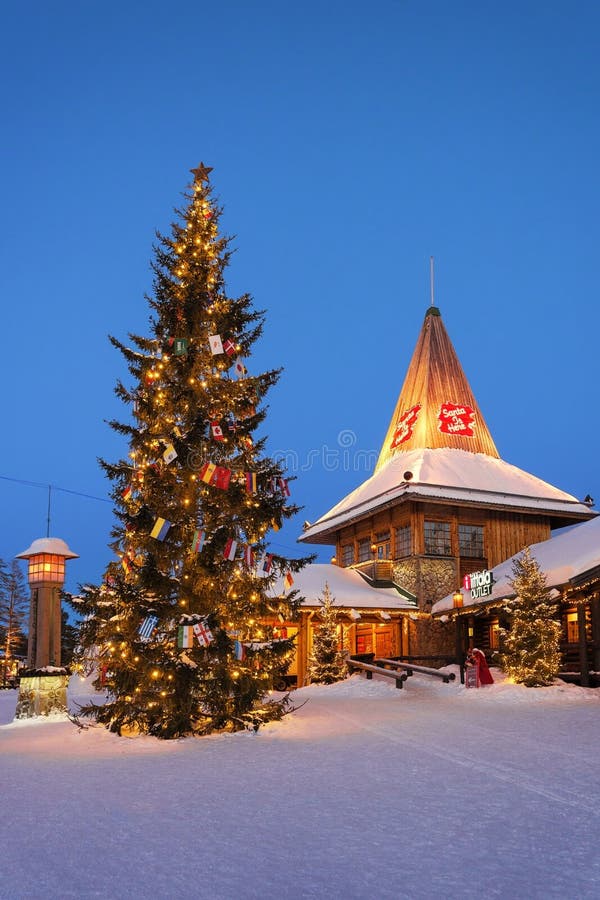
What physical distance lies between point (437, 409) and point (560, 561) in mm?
11685

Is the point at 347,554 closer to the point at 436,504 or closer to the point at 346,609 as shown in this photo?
the point at 436,504

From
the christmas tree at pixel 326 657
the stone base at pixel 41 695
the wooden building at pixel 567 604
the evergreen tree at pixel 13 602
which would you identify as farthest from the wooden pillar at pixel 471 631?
the evergreen tree at pixel 13 602

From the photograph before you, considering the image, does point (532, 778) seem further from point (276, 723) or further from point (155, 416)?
point (155, 416)

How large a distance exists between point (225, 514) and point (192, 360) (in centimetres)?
288

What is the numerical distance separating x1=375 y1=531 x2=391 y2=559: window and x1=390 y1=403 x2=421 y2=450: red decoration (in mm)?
4321

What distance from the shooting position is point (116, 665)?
12.0m

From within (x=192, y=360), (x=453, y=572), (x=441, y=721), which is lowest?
(x=441, y=721)

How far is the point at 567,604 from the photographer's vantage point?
75.9 ft

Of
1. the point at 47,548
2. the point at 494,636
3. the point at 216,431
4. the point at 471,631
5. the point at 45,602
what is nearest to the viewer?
the point at 216,431

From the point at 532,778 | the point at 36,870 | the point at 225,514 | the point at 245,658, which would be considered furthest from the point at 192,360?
the point at 36,870

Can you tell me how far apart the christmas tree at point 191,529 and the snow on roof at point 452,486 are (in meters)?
14.3

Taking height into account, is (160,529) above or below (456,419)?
below

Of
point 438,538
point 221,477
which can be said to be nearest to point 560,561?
point 438,538

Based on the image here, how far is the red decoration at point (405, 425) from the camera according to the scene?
32.8 meters
